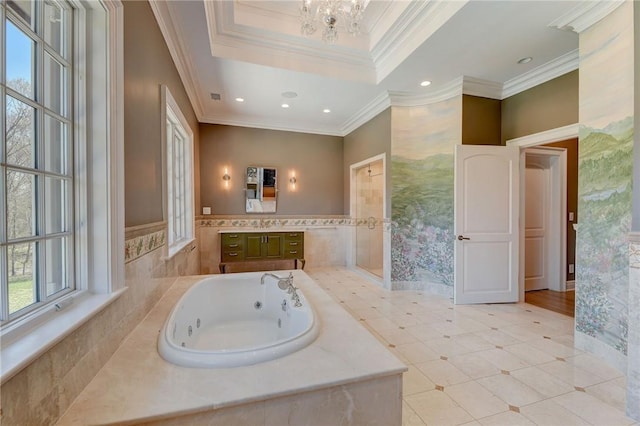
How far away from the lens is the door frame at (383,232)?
13.2ft

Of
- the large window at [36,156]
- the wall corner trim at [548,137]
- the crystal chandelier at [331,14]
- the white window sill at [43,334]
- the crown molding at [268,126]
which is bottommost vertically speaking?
the white window sill at [43,334]

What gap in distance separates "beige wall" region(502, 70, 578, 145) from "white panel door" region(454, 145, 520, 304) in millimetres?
309

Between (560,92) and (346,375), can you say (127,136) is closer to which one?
(346,375)

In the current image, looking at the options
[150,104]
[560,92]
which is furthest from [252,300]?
[560,92]

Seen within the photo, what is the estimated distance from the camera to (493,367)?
2.04 m

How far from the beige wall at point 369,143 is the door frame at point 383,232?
7 centimetres

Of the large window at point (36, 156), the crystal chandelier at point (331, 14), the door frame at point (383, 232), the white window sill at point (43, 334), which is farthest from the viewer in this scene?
the door frame at point (383, 232)

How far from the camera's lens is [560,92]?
2873mm

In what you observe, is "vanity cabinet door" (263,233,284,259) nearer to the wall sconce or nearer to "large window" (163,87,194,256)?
the wall sconce

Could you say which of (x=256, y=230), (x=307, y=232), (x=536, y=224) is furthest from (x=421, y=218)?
(x=256, y=230)

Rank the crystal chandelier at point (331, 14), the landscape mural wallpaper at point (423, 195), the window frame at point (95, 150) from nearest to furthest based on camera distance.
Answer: the window frame at point (95, 150) → the crystal chandelier at point (331, 14) → the landscape mural wallpaper at point (423, 195)

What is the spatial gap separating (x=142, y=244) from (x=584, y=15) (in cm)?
383

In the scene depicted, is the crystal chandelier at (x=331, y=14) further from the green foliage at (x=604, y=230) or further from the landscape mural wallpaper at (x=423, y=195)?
the green foliage at (x=604, y=230)

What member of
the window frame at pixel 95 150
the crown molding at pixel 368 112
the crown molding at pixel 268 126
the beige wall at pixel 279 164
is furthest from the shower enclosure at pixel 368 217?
the window frame at pixel 95 150
